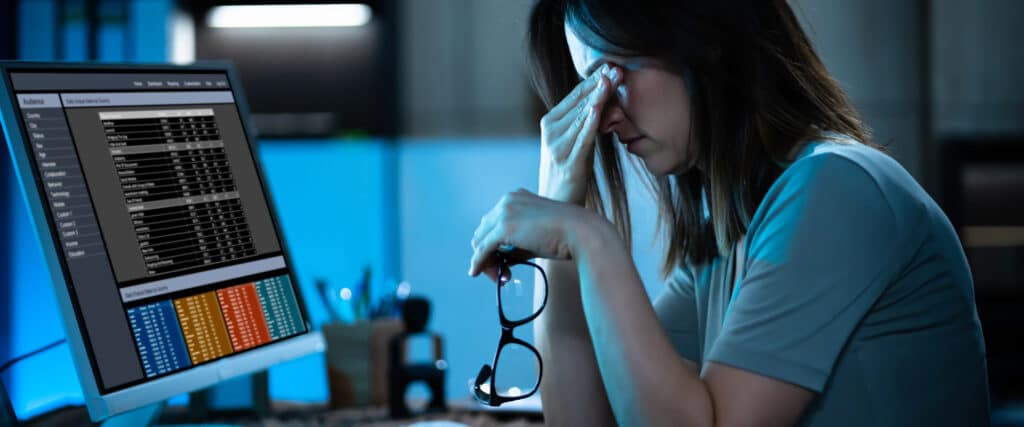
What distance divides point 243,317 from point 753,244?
23.2 inches

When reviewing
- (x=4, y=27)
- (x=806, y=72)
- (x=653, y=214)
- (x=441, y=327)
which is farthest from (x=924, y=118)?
(x=4, y=27)

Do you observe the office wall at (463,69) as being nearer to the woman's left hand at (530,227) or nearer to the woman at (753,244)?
the woman at (753,244)

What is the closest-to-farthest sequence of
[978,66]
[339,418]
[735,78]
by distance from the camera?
[735,78] < [339,418] < [978,66]

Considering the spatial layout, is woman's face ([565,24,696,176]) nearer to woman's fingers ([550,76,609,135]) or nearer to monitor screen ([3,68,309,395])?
woman's fingers ([550,76,609,135])

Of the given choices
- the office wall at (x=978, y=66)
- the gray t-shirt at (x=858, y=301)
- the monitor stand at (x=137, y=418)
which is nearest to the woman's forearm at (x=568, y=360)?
the gray t-shirt at (x=858, y=301)

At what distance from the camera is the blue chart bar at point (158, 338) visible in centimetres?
100

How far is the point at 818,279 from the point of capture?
86 cm

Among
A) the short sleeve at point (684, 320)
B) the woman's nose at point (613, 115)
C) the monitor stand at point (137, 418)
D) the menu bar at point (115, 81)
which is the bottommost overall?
the short sleeve at point (684, 320)

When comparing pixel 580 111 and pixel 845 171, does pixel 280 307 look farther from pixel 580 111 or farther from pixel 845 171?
pixel 845 171

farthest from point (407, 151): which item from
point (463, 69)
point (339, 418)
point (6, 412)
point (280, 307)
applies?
point (6, 412)

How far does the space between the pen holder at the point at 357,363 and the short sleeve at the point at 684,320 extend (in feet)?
1.63

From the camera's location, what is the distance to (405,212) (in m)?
2.25

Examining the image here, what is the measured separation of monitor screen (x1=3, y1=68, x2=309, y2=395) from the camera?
97 centimetres

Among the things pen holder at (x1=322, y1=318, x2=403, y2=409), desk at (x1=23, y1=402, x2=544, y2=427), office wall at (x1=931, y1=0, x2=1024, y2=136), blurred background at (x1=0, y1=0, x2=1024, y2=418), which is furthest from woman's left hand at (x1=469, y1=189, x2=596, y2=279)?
office wall at (x1=931, y1=0, x2=1024, y2=136)
